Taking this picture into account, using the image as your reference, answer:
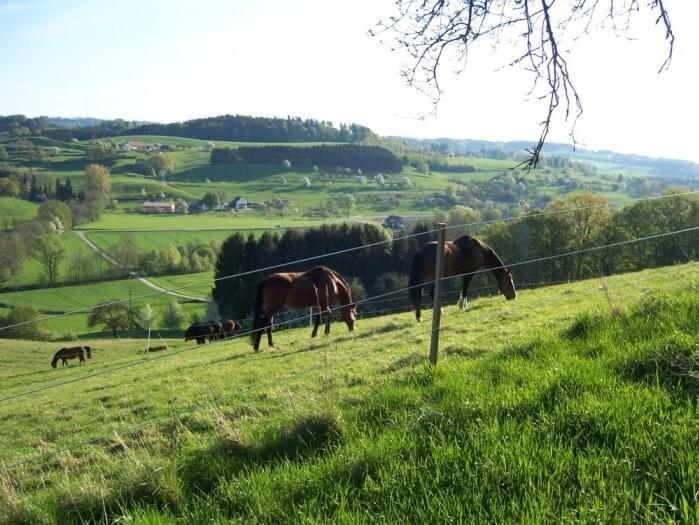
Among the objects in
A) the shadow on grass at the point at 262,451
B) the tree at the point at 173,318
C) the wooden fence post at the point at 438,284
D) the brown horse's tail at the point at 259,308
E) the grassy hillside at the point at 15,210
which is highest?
the wooden fence post at the point at 438,284

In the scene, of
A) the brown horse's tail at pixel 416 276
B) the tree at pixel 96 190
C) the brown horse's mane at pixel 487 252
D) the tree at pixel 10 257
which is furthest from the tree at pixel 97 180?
the brown horse's mane at pixel 487 252

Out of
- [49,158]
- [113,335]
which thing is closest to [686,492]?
[113,335]

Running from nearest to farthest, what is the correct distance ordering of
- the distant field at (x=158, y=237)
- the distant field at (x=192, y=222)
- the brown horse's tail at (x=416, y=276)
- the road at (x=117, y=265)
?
the brown horse's tail at (x=416, y=276)
the road at (x=117, y=265)
the distant field at (x=158, y=237)
the distant field at (x=192, y=222)

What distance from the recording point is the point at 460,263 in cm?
1612

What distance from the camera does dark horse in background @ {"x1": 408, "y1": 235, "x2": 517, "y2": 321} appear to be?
618 inches

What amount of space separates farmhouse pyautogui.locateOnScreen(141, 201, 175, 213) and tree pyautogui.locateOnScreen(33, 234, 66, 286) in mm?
49824

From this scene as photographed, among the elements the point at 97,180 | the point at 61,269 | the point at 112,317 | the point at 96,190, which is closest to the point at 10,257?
the point at 61,269

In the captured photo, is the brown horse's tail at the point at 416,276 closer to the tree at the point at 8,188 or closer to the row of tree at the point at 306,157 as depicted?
the tree at the point at 8,188

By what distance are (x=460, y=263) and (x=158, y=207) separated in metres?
139

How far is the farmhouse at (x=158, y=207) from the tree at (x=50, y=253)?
49824 mm

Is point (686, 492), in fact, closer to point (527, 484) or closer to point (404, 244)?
point (527, 484)

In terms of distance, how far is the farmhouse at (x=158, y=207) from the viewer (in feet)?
464

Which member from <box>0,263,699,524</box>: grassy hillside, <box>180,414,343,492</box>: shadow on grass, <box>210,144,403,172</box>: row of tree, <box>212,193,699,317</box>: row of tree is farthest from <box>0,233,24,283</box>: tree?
<box>210,144,403,172</box>: row of tree

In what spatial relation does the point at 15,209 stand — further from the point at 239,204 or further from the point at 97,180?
the point at 239,204
